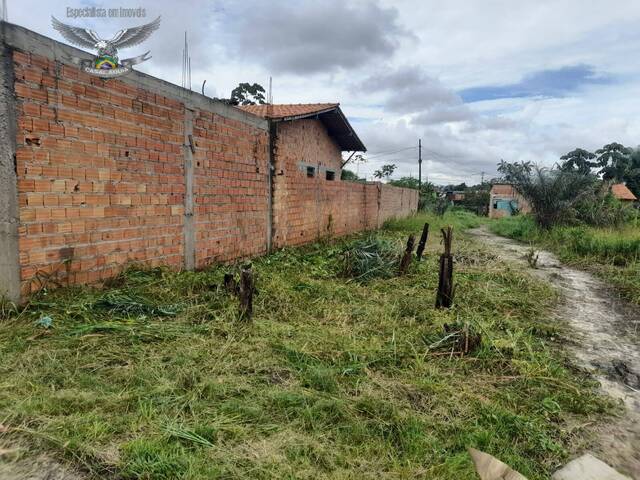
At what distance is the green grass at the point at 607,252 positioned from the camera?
641 centimetres

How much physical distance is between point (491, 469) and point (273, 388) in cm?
134

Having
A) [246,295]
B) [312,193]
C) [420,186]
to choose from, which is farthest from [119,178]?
[420,186]

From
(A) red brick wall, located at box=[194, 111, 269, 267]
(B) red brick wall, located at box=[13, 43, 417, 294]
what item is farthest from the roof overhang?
(B) red brick wall, located at box=[13, 43, 417, 294]

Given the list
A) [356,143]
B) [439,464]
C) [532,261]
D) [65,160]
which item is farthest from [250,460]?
[356,143]

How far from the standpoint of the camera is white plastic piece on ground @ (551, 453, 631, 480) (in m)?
1.90

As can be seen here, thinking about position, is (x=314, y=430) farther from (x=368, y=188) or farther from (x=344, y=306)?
(x=368, y=188)

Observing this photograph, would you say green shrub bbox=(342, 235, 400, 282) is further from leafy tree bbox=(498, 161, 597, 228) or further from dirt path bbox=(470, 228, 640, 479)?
leafy tree bbox=(498, 161, 597, 228)

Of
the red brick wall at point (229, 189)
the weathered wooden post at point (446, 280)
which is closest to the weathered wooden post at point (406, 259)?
the weathered wooden post at point (446, 280)

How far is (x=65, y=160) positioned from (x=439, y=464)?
381cm

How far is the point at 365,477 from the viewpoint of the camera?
1794mm

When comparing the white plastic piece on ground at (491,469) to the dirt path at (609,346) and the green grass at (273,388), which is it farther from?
the dirt path at (609,346)

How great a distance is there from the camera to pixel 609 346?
12.4ft

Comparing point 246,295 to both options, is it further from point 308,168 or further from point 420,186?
point 420,186

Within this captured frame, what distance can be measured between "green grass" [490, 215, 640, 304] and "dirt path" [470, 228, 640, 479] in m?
0.28
